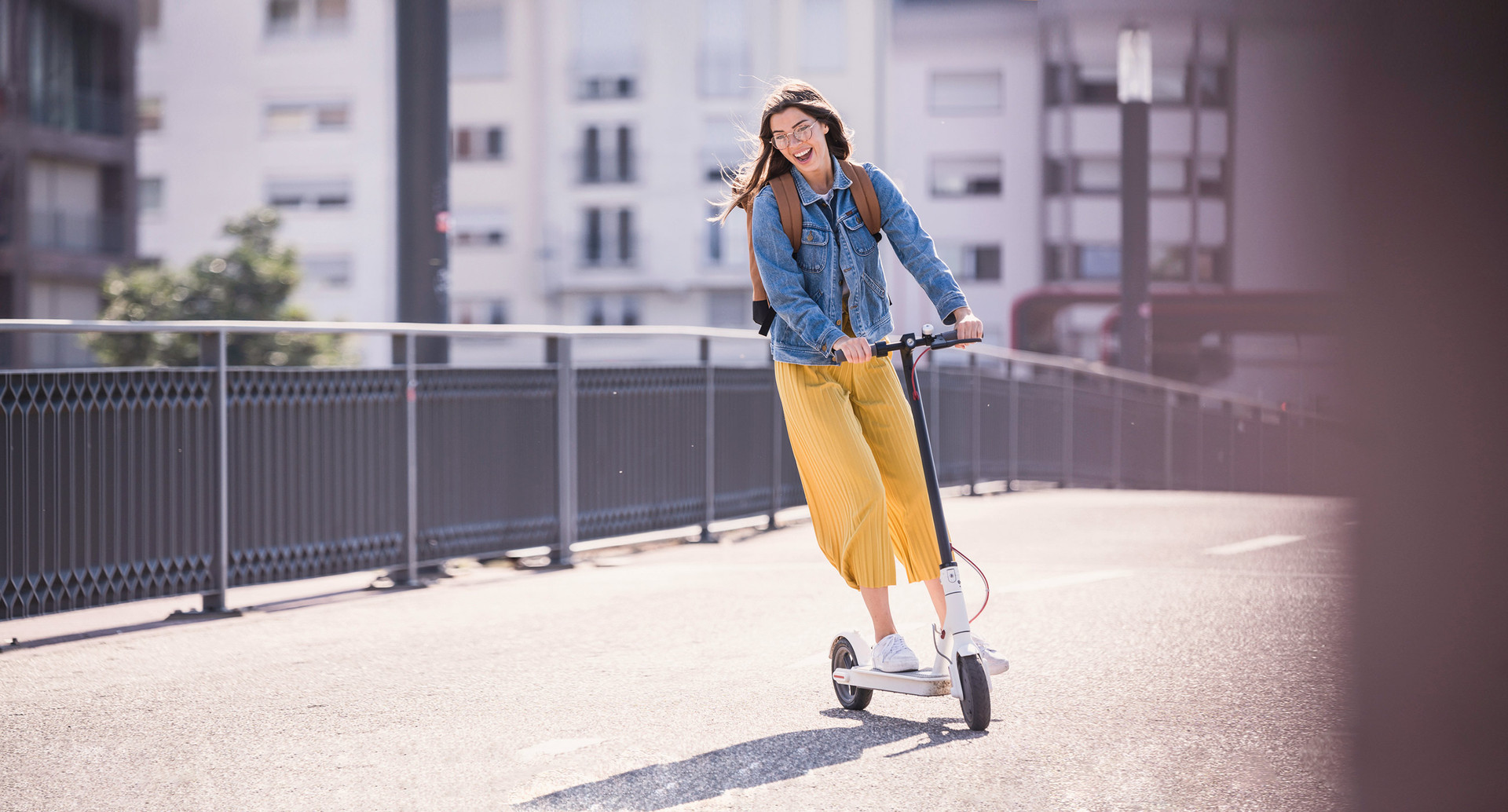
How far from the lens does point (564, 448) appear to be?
793cm

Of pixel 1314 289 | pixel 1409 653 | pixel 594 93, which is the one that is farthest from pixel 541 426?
pixel 594 93

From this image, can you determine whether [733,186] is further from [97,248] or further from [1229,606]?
[97,248]

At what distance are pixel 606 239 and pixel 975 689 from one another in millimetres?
45518

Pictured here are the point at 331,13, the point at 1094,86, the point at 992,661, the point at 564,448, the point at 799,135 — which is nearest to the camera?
the point at 992,661

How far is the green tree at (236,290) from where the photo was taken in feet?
130

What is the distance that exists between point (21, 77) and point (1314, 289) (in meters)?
41.1

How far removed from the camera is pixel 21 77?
3828 centimetres

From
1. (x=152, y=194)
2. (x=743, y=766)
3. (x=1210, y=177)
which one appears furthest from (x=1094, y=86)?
(x=743, y=766)

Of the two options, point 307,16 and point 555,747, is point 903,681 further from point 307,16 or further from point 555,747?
point 307,16

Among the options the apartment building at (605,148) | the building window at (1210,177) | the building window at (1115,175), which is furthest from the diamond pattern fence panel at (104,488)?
the building window at (1115,175)

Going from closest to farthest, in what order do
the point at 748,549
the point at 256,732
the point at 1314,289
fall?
the point at 1314,289 → the point at 256,732 → the point at 748,549

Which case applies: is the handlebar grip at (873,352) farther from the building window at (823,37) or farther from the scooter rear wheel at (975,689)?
the building window at (823,37)

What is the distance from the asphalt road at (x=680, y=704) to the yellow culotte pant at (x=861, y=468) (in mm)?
446

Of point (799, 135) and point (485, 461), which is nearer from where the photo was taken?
point (799, 135)
